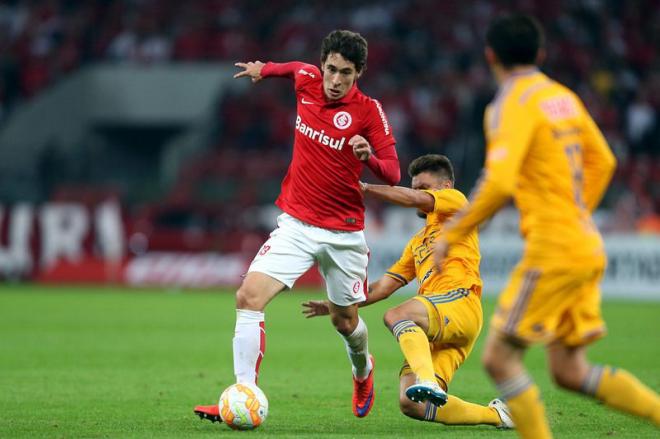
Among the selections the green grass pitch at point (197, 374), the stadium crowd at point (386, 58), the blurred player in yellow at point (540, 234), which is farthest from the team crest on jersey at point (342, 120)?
the stadium crowd at point (386, 58)

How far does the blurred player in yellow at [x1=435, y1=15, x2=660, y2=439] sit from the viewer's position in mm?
5051

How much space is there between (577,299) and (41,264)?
20.8 metres

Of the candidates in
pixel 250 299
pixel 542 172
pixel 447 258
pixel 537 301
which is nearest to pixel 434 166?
pixel 447 258

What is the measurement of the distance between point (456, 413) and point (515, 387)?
6.70 ft

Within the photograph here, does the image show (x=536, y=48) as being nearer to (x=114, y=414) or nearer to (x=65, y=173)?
(x=114, y=414)

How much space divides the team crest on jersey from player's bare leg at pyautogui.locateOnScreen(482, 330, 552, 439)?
2.63 m

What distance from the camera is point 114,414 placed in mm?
7641

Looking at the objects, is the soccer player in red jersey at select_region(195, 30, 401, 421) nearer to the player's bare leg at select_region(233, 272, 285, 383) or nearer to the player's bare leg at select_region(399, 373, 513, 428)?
the player's bare leg at select_region(233, 272, 285, 383)

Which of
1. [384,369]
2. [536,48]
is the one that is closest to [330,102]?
[536,48]

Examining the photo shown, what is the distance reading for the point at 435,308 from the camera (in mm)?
7160

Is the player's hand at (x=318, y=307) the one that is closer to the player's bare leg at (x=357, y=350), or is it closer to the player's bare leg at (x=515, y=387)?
the player's bare leg at (x=357, y=350)

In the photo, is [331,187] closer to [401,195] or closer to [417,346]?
[401,195]

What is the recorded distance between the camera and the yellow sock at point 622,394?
5188mm

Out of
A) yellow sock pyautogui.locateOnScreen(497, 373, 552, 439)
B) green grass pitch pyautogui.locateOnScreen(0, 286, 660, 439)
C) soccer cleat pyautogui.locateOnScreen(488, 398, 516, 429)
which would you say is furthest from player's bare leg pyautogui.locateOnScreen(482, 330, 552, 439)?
soccer cleat pyautogui.locateOnScreen(488, 398, 516, 429)
